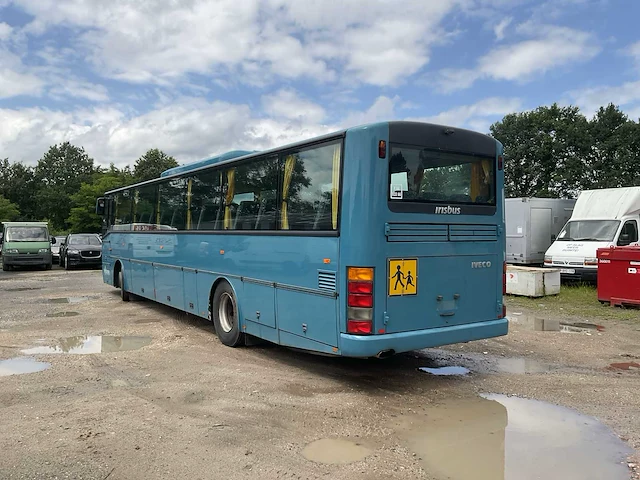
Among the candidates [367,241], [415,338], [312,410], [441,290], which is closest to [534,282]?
[441,290]

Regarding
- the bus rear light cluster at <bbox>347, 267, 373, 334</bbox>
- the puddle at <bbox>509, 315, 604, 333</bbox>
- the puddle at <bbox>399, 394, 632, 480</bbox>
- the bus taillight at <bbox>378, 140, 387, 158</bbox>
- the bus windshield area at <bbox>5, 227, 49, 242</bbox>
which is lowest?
the puddle at <bbox>399, 394, 632, 480</bbox>

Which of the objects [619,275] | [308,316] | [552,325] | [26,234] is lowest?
[552,325]

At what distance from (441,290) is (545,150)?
123 ft

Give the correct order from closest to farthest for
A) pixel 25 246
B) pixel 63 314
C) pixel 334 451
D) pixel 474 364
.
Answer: pixel 334 451 → pixel 474 364 → pixel 63 314 → pixel 25 246

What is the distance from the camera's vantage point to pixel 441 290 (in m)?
6.44

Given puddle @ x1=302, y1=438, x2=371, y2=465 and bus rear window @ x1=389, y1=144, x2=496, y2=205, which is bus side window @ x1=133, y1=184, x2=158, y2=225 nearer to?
bus rear window @ x1=389, y1=144, x2=496, y2=205

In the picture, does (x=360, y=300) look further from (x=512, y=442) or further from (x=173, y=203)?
(x=173, y=203)

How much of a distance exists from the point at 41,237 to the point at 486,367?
913 inches

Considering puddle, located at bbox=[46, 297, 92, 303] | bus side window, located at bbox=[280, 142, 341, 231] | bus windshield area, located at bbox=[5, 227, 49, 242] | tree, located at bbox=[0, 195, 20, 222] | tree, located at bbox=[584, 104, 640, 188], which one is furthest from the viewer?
tree, located at bbox=[0, 195, 20, 222]

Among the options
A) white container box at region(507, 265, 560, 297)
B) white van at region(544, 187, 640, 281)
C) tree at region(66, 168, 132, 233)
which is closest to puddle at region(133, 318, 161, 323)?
white container box at region(507, 265, 560, 297)

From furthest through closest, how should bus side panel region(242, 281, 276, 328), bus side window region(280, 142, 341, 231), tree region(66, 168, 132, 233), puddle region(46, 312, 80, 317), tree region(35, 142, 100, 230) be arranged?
tree region(35, 142, 100, 230) → tree region(66, 168, 132, 233) → puddle region(46, 312, 80, 317) → bus side panel region(242, 281, 276, 328) → bus side window region(280, 142, 341, 231)

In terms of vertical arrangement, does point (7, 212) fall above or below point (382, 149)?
above

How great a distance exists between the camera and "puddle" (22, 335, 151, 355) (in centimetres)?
823

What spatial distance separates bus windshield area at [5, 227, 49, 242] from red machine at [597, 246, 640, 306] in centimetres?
2278
